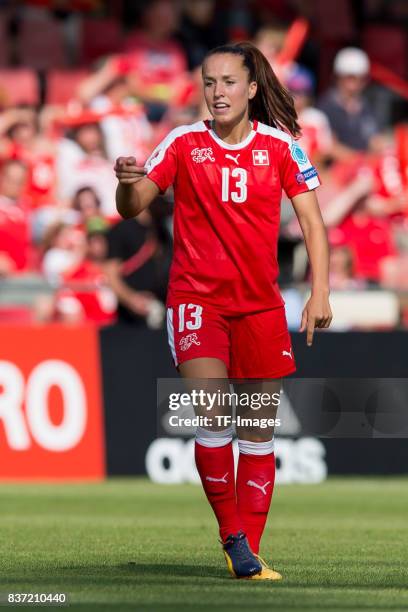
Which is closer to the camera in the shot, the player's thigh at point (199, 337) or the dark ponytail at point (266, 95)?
the player's thigh at point (199, 337)

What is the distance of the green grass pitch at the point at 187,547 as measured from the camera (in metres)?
5.92

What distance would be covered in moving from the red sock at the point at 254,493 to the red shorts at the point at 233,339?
39cm

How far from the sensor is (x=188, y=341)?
21.7ft

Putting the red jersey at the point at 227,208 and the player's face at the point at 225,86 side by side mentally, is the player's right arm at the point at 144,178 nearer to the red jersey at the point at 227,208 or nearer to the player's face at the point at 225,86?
the red jersey at the point at 227,208

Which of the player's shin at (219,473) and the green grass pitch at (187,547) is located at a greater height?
the player's shin at (219,473)

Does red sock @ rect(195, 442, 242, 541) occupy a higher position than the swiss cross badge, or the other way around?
the swiss cross badge

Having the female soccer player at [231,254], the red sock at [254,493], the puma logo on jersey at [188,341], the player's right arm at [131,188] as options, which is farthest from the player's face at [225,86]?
the red sock at [254,493]

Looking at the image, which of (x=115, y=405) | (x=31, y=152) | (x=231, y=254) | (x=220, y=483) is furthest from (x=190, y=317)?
(x=31, y=152)

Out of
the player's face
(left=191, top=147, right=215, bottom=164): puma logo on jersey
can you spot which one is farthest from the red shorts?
the player's face

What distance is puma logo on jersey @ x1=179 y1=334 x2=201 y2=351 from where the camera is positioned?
6.60 m

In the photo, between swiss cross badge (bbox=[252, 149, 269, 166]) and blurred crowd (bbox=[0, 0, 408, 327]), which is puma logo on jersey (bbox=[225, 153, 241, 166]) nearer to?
swiss cross badge (bbox=[252, 149, 269, 166])

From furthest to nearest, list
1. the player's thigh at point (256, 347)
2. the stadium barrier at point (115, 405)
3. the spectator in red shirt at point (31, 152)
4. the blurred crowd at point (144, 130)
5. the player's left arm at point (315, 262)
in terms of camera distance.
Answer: the spectator in red shirt at point (31, 152)
the blurred crowd at point (144, 130)
the stadium barrier at point (115, 405)
the player's thigh at point (256, 347)
the player's left arm at point (315, 262)

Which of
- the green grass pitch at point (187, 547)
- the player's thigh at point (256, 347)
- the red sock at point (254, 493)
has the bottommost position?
Result: the green grass pitch at point (187, 547)

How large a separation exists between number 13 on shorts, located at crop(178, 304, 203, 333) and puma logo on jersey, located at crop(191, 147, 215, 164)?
→ 0.62 m
